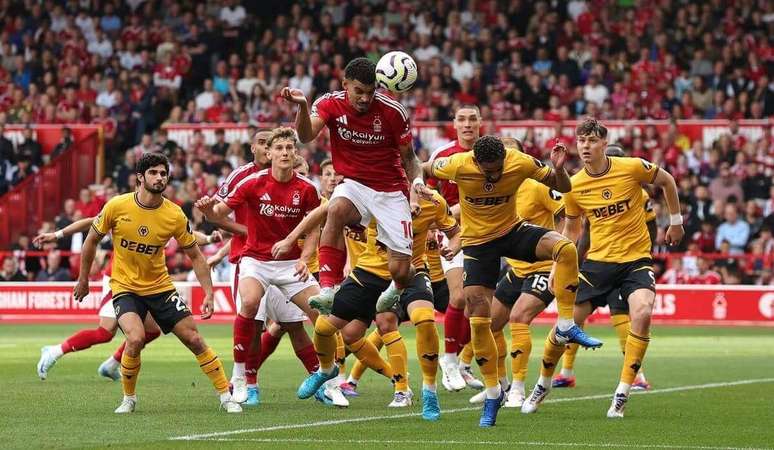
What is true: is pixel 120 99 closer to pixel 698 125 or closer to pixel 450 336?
pixel 698 125

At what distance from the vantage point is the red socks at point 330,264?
1257 cm

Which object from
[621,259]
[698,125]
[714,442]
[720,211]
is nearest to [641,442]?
[714,442]

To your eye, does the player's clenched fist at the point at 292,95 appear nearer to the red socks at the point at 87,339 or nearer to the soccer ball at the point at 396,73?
the soccer ball at the point at 396,73

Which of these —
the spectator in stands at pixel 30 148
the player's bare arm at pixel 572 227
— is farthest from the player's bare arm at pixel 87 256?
the spectator in stands at pixel 30 148

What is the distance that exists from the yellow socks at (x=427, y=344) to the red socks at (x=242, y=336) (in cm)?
159

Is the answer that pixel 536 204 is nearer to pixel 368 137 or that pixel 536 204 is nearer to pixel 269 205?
pixel 269 205

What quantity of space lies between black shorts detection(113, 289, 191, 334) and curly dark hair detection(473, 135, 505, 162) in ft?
10.00

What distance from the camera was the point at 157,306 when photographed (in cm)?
1291

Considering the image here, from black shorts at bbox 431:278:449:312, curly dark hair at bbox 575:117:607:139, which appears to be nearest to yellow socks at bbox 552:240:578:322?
curly dark hair at bbox 575:117:607:139

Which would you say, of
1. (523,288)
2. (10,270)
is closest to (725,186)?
(10,270)

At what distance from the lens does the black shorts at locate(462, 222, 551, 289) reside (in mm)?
12211

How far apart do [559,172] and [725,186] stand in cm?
1773

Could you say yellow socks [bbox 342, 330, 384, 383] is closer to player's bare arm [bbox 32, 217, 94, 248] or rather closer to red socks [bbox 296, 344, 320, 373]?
red socks [bbox 296, 344, 320, 373]

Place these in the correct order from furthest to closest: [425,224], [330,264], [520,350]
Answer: [425,224] → [520,350] → [330,264]
